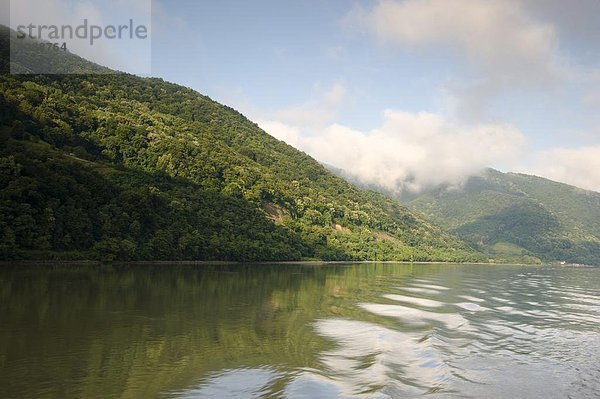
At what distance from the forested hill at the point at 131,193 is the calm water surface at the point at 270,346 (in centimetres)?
2533

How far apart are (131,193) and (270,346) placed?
73.5 metres

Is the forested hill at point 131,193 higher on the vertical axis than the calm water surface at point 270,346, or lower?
higher

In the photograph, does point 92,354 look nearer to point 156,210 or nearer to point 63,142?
point 156,210

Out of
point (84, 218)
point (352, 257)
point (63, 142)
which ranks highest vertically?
point (63, 142)

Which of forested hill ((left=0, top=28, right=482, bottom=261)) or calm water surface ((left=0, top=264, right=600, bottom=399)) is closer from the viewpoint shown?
calm water surface ((left=0, top=264, right=600, bottom=399))

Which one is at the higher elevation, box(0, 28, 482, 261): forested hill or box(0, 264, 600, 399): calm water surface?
box(0, 28, 482, 261): forested hill

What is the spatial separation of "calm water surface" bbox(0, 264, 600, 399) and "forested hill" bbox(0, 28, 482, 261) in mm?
25325

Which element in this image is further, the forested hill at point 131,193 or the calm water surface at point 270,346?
the forested hill at point 131,193

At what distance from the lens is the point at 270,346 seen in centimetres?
2756

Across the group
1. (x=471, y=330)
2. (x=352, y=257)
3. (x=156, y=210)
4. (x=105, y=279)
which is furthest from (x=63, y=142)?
(x=471, y=330)

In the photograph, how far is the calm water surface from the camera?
19.7 meters

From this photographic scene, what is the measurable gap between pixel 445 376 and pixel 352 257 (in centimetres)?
14399

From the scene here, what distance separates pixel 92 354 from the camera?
22.6 meters

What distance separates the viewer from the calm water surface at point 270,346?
776 inches
